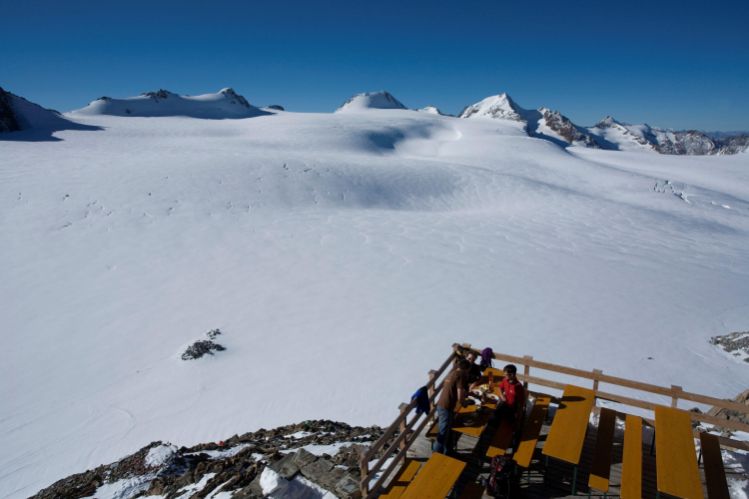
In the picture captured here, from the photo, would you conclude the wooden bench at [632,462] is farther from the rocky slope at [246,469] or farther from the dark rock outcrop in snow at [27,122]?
the dark rock outcrop in snow at [27,122]

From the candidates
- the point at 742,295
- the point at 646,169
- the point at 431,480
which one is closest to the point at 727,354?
the point at 742,295

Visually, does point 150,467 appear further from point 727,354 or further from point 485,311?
point 727,354

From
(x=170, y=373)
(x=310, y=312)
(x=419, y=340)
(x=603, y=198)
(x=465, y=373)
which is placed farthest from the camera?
(x=603, y=198)

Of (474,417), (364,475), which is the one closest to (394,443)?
(364,475)

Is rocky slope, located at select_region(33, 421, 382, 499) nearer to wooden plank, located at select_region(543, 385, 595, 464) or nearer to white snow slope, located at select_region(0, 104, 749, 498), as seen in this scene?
white snow slope, located at select_region(0, 104, 749, 498)

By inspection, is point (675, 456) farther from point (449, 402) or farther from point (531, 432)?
point (449, 402)

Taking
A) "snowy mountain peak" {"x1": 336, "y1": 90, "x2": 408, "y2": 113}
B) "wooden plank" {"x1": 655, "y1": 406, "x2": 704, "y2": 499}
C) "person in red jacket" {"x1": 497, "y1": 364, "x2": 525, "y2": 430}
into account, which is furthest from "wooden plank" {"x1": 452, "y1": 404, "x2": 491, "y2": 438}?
"snowy mountain peak" {"x1": 336, "y1": 90, "x2": 408, "y2": 113}
